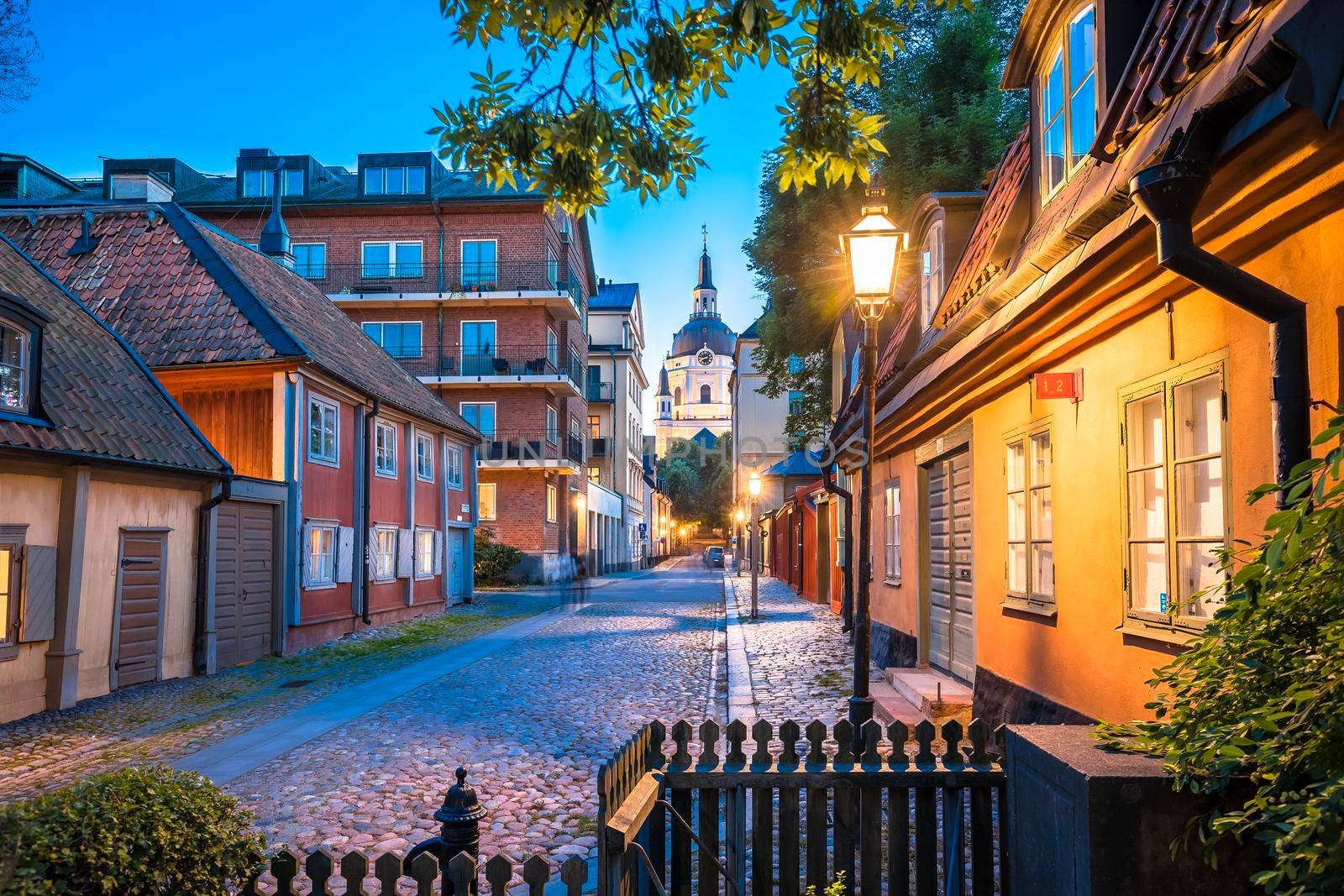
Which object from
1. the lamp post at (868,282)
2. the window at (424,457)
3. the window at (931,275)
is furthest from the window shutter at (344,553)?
the lamp post at (868,282)

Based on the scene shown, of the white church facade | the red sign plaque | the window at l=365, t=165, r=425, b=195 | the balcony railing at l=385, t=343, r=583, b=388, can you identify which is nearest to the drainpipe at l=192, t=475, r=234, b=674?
the red sign plaque

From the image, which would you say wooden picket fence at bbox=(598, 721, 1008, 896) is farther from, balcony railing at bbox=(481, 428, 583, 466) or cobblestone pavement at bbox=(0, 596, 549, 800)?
balcony railing at bbox=(481, 428, 583, 466)

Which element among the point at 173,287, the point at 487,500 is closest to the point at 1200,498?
the point at 173,287

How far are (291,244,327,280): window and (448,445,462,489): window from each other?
576 inches

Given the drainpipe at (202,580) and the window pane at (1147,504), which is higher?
the window pane at (1147,504)

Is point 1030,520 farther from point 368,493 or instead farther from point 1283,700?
point 368,493

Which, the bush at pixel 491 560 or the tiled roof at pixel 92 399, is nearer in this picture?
the tiled roof at pixel 92 399

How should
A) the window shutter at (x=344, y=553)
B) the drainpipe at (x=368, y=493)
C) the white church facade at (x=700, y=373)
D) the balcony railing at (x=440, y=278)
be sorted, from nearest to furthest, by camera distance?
the window shutter at (x=344, y=553), the drainpipe at (x=368, y=493), the balcony railing at (x=440, y=278), the white church facade at (x=700, y=373)

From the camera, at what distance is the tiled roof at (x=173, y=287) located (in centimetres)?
1736

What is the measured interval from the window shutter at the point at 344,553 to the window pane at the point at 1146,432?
16.5 metres

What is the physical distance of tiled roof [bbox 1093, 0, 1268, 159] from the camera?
3.96 meters

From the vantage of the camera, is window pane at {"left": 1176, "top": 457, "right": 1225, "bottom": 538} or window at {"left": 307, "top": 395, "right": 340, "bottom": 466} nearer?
window pane at {"left": 1176, "top": 457, "right": 1225, "bottom": 538}

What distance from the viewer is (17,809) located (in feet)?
9.85

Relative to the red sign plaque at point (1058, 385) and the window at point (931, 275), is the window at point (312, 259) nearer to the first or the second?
the window at point (931, 275)
